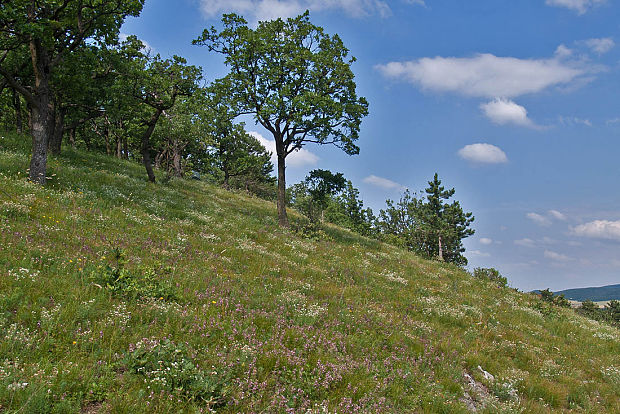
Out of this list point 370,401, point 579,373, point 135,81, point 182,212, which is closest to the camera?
point 370,401

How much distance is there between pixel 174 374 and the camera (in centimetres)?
441

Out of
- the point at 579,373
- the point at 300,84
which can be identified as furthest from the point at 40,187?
the point at 579,373

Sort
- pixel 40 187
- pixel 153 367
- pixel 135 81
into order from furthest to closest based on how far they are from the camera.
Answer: pixel 135 81 < pixel 40 187 < pixel 153 367

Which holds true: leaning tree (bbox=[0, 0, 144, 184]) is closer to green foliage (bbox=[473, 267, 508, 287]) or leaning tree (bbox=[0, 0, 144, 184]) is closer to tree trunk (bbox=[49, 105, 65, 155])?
→ tree trunk (bbox=[49, 105, 65, 155])

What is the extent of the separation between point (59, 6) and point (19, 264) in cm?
1432

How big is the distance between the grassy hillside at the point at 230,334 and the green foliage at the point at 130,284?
0.10 ft

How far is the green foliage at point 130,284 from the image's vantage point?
637cm

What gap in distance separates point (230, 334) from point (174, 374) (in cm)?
161

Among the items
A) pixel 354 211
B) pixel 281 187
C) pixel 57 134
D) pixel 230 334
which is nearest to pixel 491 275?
pixel 281 187

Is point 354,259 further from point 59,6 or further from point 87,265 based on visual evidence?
point 59,6

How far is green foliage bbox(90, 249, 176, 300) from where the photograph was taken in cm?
637

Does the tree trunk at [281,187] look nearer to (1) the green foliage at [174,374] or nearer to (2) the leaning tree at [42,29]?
(2) the leaning tree at [42,29]

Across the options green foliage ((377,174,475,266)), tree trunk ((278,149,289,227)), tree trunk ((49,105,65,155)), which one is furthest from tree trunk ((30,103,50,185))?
green foliage ((377,174,475,266))

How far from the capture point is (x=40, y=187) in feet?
41.2
